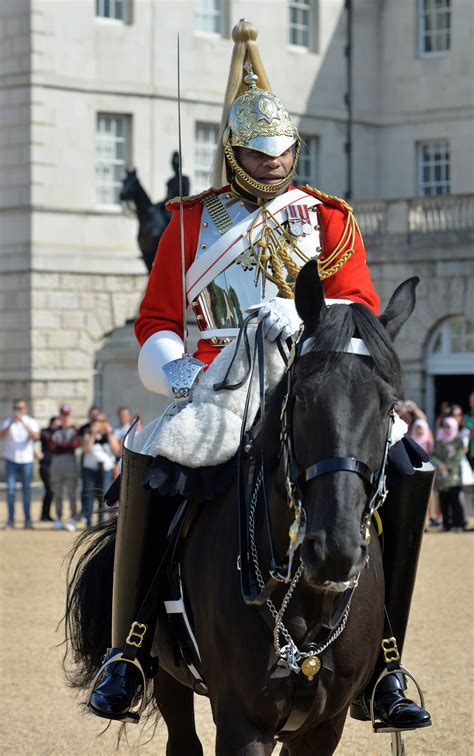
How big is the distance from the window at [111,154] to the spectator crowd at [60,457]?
12.8 meters

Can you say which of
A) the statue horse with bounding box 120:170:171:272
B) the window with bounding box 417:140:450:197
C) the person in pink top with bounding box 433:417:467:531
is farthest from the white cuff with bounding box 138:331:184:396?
the window with bounding box 417:140:450:197

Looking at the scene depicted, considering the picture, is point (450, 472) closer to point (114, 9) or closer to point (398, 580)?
point (398, 580)

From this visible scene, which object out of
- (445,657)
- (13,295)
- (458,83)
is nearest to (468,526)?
(445,657)

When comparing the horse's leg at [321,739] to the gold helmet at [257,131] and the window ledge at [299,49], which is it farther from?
the window ledge at [299,49]

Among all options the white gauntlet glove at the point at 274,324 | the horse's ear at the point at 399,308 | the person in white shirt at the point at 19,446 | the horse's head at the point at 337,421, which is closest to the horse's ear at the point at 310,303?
the horse's head at the point at 337,421

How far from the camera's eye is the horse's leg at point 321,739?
4738 mm

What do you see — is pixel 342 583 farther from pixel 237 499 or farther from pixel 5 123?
pixel 5 123

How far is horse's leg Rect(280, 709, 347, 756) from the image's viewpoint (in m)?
4.74

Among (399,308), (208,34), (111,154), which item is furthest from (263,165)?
(208,34)

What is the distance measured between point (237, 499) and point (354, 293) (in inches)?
35.5

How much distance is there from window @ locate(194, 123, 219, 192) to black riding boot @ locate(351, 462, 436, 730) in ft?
93.4

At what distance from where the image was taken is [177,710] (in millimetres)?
5672

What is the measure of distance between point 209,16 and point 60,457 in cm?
1668

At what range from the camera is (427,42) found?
3634cm
